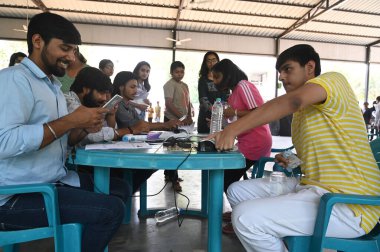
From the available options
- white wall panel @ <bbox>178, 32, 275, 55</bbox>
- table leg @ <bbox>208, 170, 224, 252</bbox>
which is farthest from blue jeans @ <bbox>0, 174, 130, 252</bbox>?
white wall panel @ <bbox>178, 32, 275, 55</bbox>

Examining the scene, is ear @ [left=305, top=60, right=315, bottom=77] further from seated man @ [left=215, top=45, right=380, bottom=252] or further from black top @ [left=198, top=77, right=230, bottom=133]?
black top @ [left=198, top=77, right=230, bottom=133]

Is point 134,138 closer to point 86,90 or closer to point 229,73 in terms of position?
point 86,90

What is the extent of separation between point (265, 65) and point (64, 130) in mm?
12548

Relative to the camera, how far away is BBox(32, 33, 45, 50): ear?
119cm

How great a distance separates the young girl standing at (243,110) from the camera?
2.06 m

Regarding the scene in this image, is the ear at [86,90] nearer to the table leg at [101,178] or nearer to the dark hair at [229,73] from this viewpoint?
the table leg at [101,178]

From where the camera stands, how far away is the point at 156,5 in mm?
7926

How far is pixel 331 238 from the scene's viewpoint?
39.9 inches

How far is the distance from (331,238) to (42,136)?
3.32 feet

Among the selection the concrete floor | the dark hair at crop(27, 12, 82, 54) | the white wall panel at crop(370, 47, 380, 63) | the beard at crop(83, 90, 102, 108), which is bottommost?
the concrete floor

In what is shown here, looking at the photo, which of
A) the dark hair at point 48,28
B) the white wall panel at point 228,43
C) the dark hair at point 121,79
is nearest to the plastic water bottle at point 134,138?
the dark hair at point 48,28

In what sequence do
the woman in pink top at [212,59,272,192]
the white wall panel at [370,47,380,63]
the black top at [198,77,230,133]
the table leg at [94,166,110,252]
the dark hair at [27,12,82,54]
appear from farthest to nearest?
the white wall panel at [370,47,380,63]
the black top at [198,77,230,133]
the woman in pink top at [212,59,272,192]
the table leg at [94,166,110,252]
the dark hair at [27,12,82,54]

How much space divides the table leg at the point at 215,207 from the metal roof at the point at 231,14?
6688 mm

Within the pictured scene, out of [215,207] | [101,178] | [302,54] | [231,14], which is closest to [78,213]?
[101,178]
